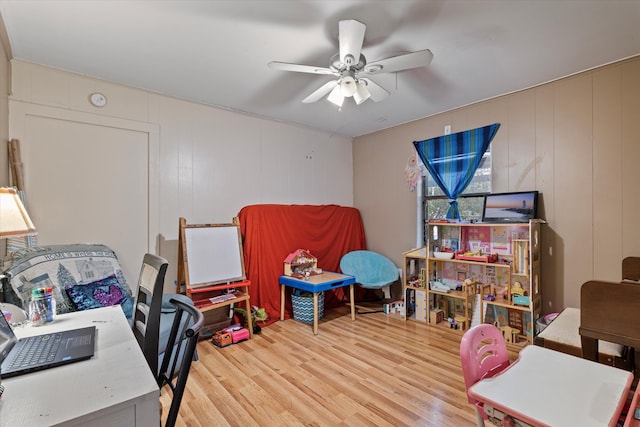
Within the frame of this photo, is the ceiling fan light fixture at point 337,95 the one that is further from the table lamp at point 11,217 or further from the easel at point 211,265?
the table lamp at point 11,217

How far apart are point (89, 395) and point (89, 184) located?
2484 millimetres

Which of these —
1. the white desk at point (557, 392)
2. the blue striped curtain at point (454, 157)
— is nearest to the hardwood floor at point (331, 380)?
the white desk at point (557, 392)

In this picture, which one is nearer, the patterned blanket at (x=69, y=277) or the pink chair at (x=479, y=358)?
the pink chair at (x=479, y=358)

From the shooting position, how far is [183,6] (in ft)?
6.05

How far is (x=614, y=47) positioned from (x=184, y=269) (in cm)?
402

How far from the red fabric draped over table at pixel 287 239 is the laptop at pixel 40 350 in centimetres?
233

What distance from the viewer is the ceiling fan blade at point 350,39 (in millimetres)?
1803

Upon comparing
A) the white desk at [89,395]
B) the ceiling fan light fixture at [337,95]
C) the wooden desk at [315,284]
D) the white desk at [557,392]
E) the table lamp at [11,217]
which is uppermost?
the ceiling fan light fixture at [337,95]

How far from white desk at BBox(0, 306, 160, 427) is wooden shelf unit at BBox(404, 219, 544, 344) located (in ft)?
9.99

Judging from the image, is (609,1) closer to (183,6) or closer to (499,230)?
(499,230)

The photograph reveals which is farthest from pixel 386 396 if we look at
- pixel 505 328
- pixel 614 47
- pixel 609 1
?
pixel 614 47

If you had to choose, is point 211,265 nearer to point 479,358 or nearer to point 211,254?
point 211,254

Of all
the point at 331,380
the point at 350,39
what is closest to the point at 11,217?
the point at 350,39

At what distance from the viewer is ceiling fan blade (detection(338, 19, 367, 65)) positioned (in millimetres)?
1803
